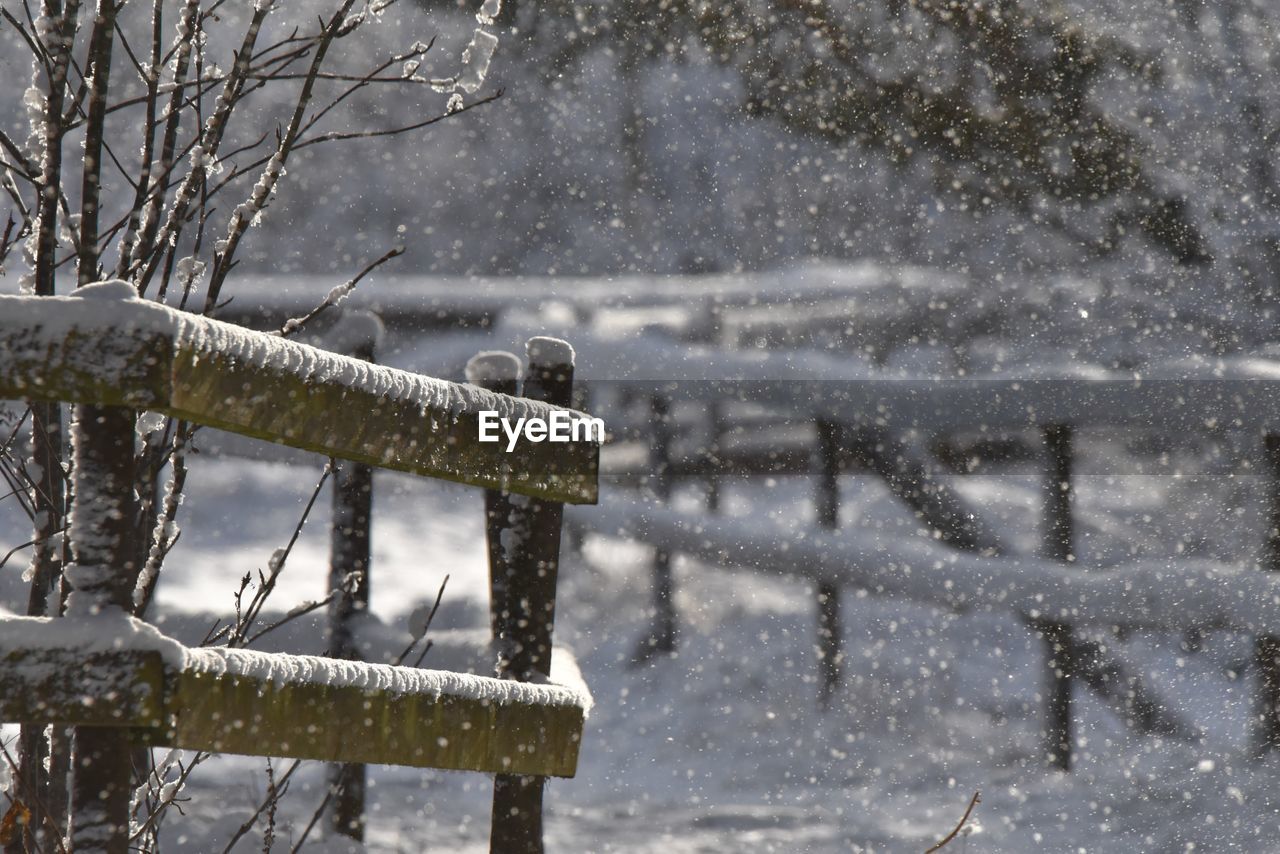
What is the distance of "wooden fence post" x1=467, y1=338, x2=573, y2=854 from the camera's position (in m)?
1.89

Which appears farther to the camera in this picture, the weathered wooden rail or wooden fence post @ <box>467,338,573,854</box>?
wooden fence post @ <box>467,338,573,854</box>

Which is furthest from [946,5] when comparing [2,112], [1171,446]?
[2,112]

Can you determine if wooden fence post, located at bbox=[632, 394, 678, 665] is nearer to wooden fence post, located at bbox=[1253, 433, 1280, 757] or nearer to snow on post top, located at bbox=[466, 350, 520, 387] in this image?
wooden fence post, located at bbox=[1253, 433, 1280, 757]

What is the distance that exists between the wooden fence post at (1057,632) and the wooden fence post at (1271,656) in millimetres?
735

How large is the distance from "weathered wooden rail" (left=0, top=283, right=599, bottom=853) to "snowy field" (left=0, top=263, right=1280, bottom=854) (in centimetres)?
100

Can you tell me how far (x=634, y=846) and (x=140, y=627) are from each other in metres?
3.68

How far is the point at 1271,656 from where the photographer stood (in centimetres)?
462

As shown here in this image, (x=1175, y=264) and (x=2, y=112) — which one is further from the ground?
(x=2, y=112)

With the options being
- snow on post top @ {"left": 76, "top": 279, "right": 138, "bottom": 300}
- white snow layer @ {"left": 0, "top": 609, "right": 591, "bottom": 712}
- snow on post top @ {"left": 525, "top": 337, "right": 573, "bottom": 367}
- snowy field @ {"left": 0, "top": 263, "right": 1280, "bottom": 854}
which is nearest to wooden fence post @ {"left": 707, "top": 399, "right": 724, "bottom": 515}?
snowy field @ {"left": 0, "top": 263, "right": 1280, "bottom": 854}

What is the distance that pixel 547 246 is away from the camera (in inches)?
481

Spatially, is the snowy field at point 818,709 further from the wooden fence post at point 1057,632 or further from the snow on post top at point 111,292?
the snow on post top at point 111,292

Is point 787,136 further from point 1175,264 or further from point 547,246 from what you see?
point 1175,264

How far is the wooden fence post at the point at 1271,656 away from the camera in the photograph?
15.1 ft

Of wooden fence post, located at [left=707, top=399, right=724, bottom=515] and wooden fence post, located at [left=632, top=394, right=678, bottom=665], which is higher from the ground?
wooden fence post, located at [left=707, top=399, right=724, bottom=515]
